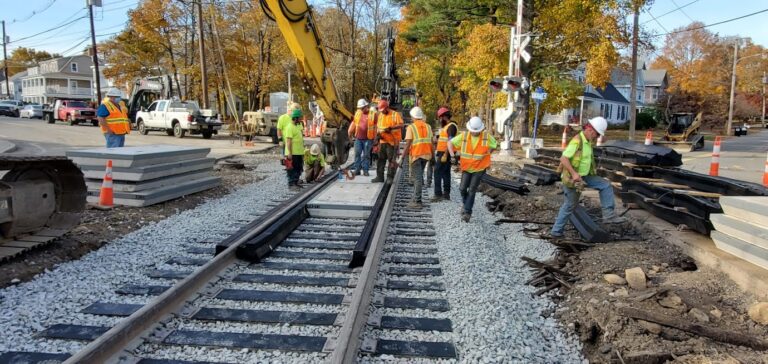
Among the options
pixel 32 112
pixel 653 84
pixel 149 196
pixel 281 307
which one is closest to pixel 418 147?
pixel 149 196

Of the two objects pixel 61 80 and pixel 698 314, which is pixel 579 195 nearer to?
pixel 698 314

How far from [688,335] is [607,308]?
0.62 metres

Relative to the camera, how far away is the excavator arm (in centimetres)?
1070

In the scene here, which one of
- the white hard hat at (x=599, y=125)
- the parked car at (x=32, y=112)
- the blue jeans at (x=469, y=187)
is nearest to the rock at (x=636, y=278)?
the white hard hat at (x=599, y=125)

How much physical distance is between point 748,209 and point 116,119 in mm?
10954

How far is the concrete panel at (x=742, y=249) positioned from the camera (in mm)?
4785

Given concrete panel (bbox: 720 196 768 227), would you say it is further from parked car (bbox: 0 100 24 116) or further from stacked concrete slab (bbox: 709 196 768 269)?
parked car (bbox: 0 100 24 116)

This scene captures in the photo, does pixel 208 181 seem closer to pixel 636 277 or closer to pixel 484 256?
pixel 484 256

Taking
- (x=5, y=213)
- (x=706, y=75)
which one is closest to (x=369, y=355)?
(x=5, y=213)

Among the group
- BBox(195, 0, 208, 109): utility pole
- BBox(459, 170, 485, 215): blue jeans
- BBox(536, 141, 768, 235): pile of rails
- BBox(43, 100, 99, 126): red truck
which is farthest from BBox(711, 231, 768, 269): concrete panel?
BBox(43, 100, 99, 126): red truck

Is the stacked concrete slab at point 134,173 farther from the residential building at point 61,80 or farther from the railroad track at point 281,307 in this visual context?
the residential building at point 61,80

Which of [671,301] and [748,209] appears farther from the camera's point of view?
[748,209]

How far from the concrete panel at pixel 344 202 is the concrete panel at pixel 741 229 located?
15.4 feet

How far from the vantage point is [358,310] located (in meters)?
3.99
